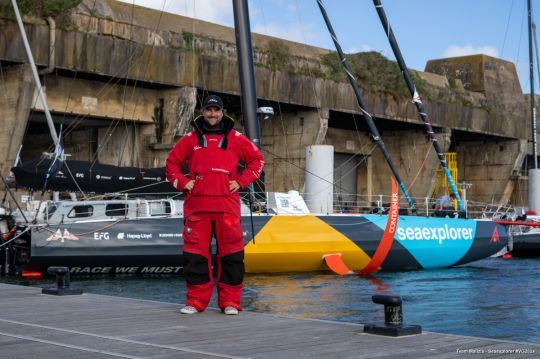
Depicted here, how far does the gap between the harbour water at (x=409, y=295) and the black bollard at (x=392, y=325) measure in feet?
10.7

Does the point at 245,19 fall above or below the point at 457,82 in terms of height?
below

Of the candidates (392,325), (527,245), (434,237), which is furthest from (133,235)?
(527,245)

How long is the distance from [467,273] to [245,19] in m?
8.14

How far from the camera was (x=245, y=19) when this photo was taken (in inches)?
731

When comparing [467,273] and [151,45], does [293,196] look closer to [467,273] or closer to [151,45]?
[467,273]

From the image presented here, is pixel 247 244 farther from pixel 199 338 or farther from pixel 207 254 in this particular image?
pixel 199 338

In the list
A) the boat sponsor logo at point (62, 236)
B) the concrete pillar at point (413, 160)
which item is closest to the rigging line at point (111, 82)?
the boat sponsor logo at point (62, 236)

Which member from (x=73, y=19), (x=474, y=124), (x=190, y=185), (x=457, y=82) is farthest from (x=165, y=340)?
(x=457, y=82)

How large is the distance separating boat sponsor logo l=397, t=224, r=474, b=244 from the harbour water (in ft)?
2.68

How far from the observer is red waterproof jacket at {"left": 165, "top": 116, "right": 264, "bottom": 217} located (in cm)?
855

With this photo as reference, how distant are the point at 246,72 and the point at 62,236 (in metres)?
5.14

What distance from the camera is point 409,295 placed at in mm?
15383

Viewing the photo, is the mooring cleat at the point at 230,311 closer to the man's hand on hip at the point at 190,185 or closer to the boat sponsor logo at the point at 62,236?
the man's hand on hip at the point at 190,185

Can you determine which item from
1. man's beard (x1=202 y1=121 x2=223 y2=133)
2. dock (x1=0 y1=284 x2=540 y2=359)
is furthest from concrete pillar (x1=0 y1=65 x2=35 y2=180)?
man's beard (x1=202 y1=121 x2=223 y2=133)
